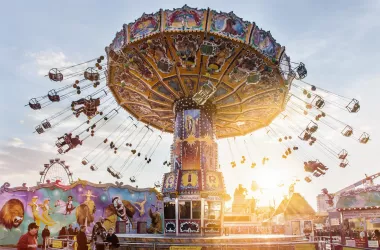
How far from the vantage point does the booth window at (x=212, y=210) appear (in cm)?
1902

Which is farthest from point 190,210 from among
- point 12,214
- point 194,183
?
point 12,214

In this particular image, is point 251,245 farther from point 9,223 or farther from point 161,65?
point 9,223

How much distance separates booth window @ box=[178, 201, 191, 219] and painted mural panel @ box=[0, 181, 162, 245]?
9892mm

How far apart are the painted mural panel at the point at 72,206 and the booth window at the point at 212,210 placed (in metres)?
10.3

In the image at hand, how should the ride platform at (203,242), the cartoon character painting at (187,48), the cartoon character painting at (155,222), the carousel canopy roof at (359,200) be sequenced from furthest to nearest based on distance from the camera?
the cartoon character painting at (155,222)
the carousel canopy roof at (359,200)
the cartoon character painting at (187,48)
the ride platform at (203,242)

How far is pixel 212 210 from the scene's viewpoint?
19203 mm

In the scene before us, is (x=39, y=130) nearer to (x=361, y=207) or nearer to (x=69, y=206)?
(x=69, y=206)

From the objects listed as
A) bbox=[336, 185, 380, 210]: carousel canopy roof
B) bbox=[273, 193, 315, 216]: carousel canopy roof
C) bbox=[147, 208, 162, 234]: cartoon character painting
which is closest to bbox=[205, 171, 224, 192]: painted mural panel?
bbox=[336, 185, 380, 210]: carousel canopy roof

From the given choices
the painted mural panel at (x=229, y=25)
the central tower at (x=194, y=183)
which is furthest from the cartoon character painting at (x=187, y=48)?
the central tower at (x=194, y=183)

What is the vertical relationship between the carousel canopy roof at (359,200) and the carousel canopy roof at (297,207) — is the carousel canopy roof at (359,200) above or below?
above

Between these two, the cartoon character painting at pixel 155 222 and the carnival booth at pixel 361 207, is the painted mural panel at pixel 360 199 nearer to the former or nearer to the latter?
the carnival booth at pixel 361 207

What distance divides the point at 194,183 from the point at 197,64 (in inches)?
287

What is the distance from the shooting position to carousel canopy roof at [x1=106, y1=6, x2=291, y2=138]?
56.5ft

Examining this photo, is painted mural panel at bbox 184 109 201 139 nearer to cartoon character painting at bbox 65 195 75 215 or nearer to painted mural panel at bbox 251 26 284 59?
painted mural panel at bbox 251 26 284 59
